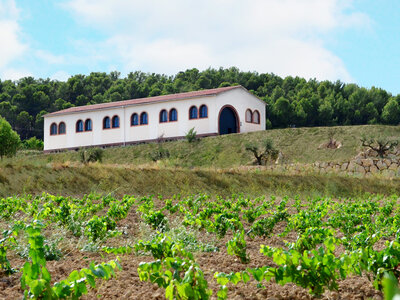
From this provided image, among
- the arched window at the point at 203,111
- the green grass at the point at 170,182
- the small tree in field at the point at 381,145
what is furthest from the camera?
the arched window at the point at 203,111

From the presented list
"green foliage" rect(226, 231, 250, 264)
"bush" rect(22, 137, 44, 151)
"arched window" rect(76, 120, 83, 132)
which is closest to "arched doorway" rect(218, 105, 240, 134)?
"arched window" rect(76, 120, 83, 132)

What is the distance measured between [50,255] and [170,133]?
34.2 meters

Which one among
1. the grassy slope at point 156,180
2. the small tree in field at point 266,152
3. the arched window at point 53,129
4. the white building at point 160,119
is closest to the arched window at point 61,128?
the white building at point 160,119

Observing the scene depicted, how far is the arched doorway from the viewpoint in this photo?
38688 mm

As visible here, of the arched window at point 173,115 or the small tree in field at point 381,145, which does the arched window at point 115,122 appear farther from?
the small tree in field at point 381,145

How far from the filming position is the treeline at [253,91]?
54.4 m

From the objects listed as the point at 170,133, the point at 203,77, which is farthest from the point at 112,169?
the point at 203,77

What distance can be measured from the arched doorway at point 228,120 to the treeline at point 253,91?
11674 millimetres

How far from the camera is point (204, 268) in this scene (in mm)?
5043

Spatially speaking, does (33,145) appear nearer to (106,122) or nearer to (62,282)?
Answer: (106,122)

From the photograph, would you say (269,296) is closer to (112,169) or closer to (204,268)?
(204,268)

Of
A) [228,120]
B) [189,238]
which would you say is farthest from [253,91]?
[189,238]

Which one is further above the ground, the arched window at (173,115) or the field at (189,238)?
the arched window at (173,115)

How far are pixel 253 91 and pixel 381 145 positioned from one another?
121 ft
